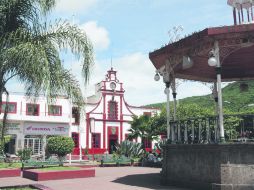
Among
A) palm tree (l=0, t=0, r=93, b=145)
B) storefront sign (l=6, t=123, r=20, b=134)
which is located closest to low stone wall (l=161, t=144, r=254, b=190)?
palm tree (l=0, t=0, r=93, b=145)

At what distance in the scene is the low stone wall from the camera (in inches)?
380

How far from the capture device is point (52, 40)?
993 centimetres

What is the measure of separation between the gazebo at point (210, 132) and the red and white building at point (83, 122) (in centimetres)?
2243

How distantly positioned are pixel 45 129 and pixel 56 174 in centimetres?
2356

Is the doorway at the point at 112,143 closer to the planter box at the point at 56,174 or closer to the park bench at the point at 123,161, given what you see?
the park bench at the point at 123,161

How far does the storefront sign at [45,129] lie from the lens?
1437 inches

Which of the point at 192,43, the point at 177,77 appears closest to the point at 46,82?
the point at 192,43

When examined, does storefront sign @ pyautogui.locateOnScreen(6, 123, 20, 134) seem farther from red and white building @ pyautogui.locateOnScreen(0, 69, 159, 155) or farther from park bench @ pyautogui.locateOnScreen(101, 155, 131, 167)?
park bench @ pyautogui.locateOnScreen(101, 155, 131, 167)

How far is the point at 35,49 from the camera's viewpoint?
8.80 m

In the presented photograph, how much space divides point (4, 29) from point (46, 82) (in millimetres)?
2751

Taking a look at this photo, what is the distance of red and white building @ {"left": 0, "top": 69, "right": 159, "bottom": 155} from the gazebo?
22431 mm

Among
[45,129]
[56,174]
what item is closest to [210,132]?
[56,174]

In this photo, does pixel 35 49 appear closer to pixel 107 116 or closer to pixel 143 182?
pixel 143 182

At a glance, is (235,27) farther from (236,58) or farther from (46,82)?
(46,82)
